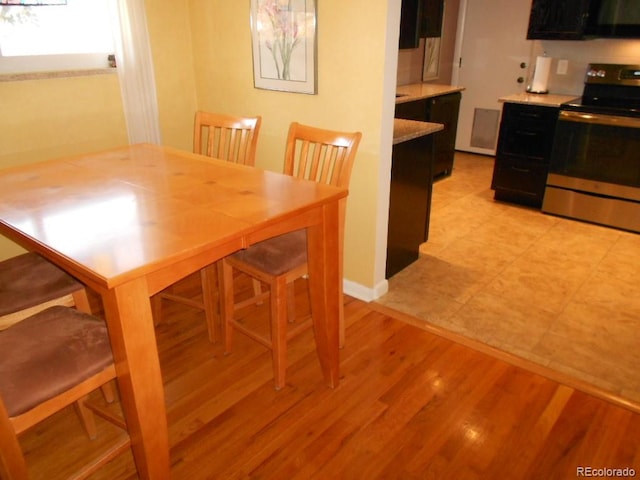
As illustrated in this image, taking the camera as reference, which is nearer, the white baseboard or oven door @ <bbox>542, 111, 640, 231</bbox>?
the white baseboard

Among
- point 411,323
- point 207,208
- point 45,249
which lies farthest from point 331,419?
point 45,249

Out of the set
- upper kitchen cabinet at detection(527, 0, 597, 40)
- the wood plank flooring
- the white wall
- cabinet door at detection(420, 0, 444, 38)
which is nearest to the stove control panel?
the white wall

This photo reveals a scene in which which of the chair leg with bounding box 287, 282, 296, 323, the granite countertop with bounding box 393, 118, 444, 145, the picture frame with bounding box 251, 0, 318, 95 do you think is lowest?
the chair leg with bounding box 287, 282, 296, 323

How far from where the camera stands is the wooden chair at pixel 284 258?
1.99 m

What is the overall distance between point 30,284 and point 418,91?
3.72 metres

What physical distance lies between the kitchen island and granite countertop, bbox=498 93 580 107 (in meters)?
1.37

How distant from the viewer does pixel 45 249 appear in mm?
1362

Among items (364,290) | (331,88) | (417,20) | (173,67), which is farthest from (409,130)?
(417,20)

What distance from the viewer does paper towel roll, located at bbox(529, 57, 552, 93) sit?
441 cm

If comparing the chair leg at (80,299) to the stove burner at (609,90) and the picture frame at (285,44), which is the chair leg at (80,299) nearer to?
the picture frame at (285,44)

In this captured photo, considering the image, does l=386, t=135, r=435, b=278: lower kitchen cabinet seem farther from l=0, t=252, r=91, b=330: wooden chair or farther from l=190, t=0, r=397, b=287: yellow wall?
l=0, t=252, r=91, b=330: wooden chair

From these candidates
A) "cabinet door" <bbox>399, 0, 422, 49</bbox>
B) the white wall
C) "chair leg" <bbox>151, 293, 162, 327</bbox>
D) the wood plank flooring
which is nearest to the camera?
the wood plank flooring

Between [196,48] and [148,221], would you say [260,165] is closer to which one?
[196,48]

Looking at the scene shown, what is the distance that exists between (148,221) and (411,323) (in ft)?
5.07
